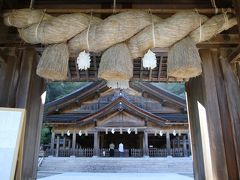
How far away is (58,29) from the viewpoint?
6.94 ft

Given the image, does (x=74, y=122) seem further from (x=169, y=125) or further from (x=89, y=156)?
(x=169, y=125)

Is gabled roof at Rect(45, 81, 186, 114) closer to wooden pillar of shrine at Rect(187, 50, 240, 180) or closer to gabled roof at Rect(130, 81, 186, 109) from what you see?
gabled roof at Rect(130, 81, 186, 109)

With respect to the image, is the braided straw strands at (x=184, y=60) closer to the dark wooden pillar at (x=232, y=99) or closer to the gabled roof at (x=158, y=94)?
the dark wooden pillar at (x=232, y=99)

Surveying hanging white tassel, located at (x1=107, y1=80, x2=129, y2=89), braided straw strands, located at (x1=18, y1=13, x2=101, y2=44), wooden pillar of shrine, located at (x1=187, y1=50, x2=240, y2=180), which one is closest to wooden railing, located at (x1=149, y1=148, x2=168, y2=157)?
wooden pillar of shrine, located at (x1=187, y1=50, x2=240, y2=180)

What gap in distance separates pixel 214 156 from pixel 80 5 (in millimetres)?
2517

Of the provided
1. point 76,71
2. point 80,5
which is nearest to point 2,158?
point 80,5

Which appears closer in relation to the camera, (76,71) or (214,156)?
(214,156)

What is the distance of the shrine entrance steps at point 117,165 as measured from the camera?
558 inches

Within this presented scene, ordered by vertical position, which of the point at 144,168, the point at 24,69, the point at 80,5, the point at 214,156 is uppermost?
the point at 80,5

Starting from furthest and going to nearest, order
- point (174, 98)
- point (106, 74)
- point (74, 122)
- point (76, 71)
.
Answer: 1. point (174, 98)
2. point (74, 122)
3. point (76, 71)
4. point (106, 74)

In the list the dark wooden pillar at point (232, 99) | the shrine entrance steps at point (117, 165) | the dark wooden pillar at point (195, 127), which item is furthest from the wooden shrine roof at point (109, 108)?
the dark wooden pillar at point (232, 99)

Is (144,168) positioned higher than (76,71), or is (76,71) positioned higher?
(76,71)

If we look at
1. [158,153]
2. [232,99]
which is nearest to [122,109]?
[158,153]

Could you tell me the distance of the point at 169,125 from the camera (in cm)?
1686
